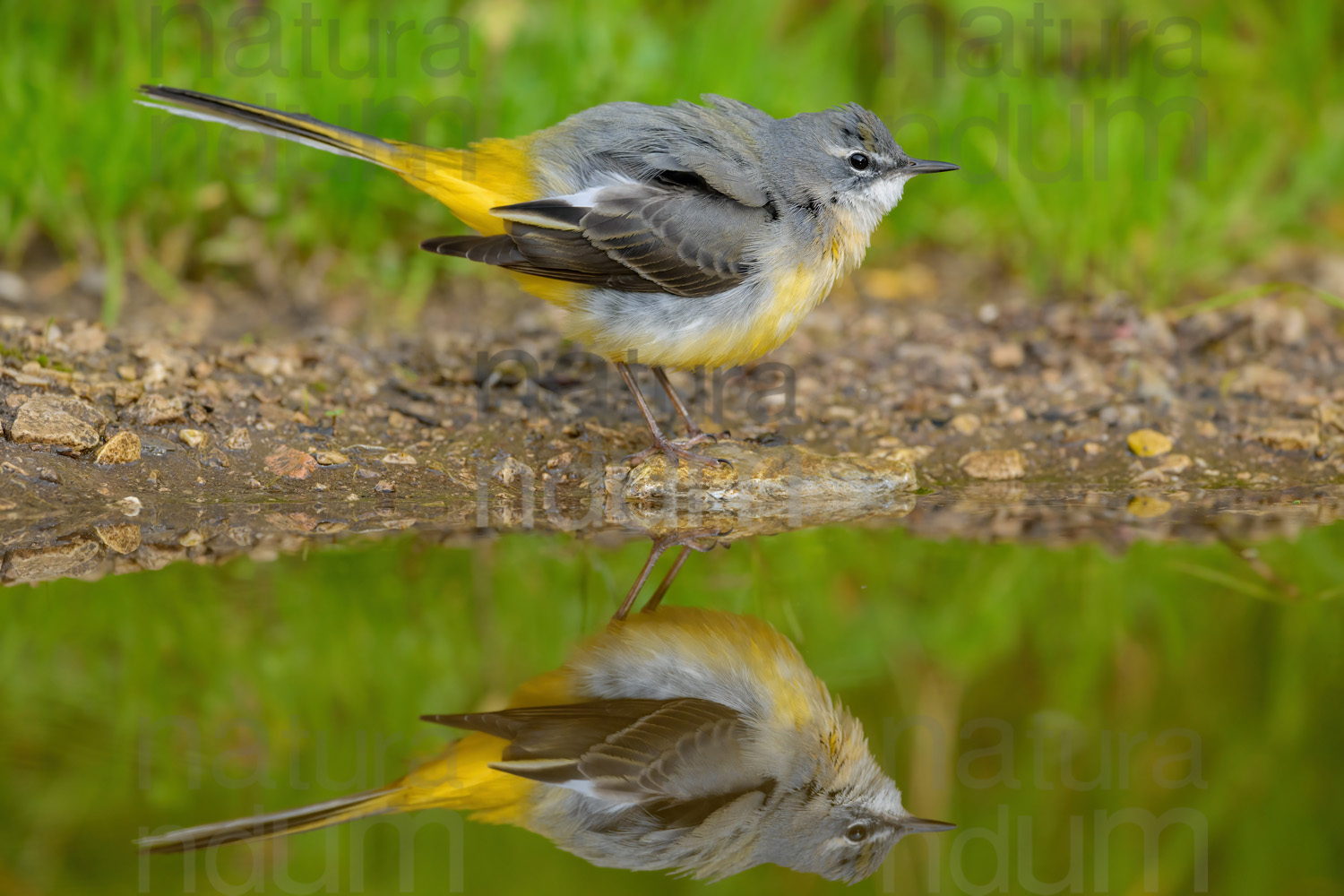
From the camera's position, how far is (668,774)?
107 inches

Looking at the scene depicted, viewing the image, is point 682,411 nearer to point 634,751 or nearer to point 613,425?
point 613,425

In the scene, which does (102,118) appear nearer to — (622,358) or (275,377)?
(275,377)

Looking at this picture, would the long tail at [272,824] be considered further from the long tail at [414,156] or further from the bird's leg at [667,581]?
the long tail at [414,156]

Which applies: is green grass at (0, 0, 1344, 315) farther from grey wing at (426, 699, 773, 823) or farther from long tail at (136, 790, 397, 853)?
long tail at (136, 790, 397, 853)

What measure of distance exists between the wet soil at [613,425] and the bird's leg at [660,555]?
80 millimetres

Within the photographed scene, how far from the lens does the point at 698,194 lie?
4605mm

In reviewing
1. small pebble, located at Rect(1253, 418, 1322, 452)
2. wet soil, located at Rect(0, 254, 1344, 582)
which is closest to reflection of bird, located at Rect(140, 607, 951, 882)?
wet soil, located at Rect(0, 254, 1344, 582)

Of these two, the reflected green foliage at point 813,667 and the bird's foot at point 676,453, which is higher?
the bird's foot at point 676,453

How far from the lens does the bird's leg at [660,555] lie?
11.2 feet

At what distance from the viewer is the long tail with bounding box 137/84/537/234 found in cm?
456

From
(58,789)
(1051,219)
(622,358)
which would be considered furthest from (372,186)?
(58,789)

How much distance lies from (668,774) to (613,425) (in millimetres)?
2703

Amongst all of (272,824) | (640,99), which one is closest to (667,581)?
(272,824)

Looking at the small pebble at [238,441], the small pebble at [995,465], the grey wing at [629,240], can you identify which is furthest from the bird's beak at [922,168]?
the small pebble at [238,441]
